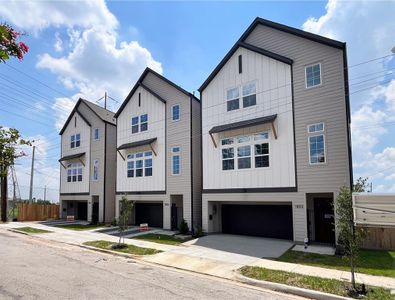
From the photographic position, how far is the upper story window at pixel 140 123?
25123mm

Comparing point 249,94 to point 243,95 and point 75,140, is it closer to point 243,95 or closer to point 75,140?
point 243,95

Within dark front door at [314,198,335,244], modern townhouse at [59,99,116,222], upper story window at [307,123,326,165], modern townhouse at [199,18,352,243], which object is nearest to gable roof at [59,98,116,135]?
modern townhouse at [59,99,116,222]

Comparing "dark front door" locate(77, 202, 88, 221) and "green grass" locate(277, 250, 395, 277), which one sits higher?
"dark front door" locate(77, 202, 88, 221)

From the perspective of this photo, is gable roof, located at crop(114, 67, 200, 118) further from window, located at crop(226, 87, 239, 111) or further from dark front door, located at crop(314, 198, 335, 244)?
dark front door, located at crop(314, 198, 335, 244)

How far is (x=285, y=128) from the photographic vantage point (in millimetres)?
17172

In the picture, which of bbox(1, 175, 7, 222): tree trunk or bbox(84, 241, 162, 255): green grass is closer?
bbox(84, 241, 162, 255): green grass

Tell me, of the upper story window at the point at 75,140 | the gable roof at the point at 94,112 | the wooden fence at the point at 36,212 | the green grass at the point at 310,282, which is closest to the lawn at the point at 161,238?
the green grass at the point at 310,282

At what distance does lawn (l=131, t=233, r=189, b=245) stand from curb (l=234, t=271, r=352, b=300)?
7.80 meters

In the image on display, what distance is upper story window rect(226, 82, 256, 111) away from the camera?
61.2 ft

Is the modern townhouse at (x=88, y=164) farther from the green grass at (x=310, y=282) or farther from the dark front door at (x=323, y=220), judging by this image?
the green grass at (x=310, y=282)

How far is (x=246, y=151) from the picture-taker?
18.6 meters

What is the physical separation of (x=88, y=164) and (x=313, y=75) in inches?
874

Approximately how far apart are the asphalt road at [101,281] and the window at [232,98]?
10.7 m

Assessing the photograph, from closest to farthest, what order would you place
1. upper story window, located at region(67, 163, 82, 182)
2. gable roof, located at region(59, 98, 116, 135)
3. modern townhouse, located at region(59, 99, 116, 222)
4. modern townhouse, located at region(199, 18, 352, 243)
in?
modern townhouse, located at region(199, 18, 352, 243) → modern townhouse, located at region(59, 99, 116, 222) → gable roof, located at region(59, 98, 116, 135) → upper story window, located at region(67, 163, 82, 182)
